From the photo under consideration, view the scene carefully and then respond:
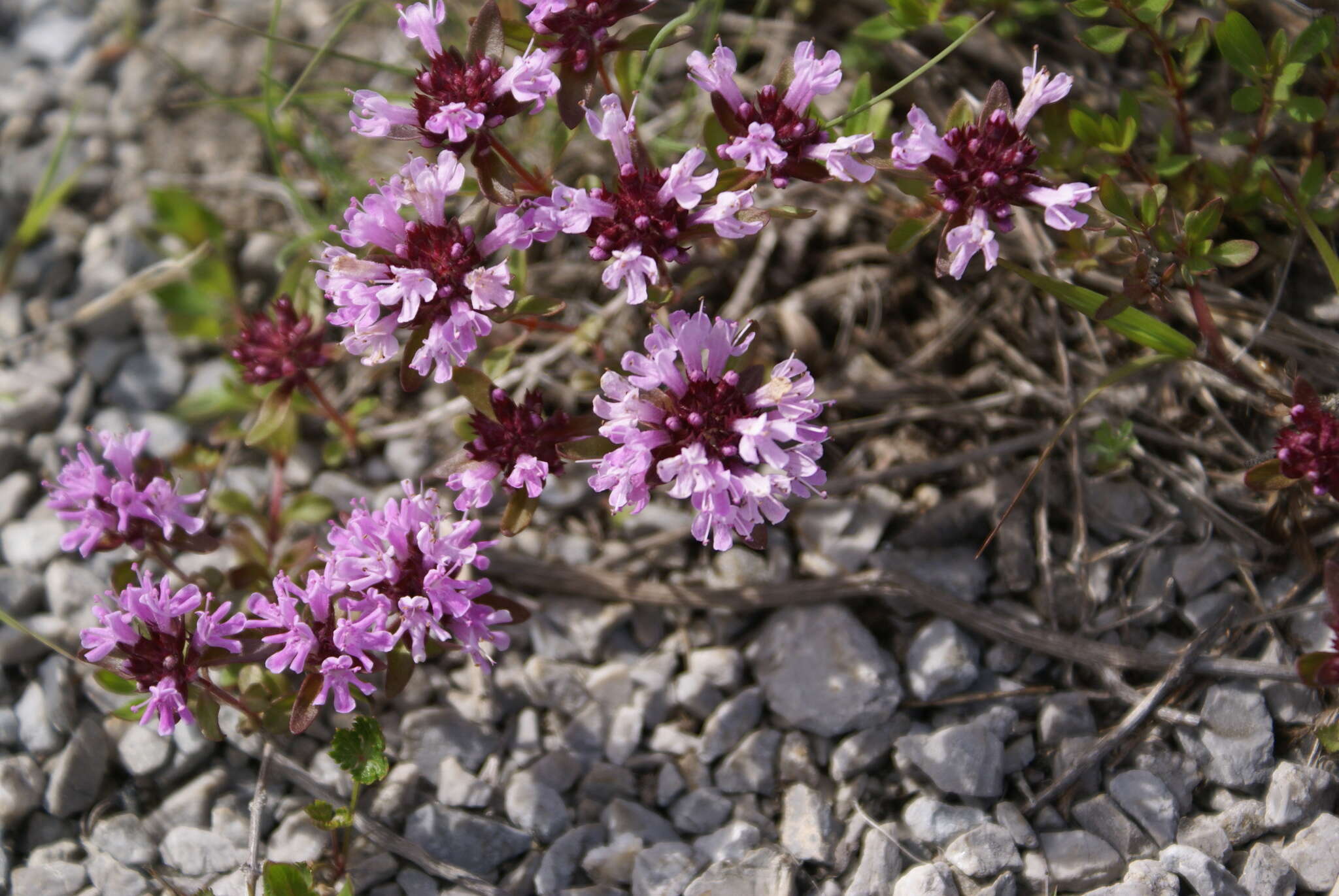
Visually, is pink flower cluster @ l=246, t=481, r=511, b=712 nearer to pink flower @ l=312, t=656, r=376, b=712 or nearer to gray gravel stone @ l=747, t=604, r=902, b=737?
pink flower @ l=312, t=656, r=376, b=712

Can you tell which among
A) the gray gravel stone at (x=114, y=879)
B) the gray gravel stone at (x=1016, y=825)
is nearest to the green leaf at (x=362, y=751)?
the gray gravel stone at (x=114, y=879)

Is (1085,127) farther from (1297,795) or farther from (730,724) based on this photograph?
(730,724)

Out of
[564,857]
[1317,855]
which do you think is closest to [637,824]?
[564,857]

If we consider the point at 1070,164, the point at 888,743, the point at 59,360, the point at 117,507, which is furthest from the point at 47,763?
the point at 1070,164

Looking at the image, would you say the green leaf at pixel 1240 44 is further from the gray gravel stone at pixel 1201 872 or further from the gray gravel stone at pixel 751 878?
the gray gravel stone at pixel 751 878

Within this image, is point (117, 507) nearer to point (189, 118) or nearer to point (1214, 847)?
point (189, 118)

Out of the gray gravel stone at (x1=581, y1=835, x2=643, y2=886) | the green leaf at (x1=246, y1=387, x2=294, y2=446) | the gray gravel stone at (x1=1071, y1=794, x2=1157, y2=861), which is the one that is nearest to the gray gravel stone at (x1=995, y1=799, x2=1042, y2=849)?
the gray gravel stone at (x1=1071, y1=794, x2=1157, y2=861)

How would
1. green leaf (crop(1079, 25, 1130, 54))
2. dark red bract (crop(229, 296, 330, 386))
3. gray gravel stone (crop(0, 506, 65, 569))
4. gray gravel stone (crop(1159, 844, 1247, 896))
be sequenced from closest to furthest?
gray gravel stone (crop(1159, 844, 1247, 896)) → green leaf (crop(1079, 25, 1130, 54)) → dark red bract (crop(229, 296, 330, 386)) → gray gravel stone (crop(0, 506, 65, 569))
